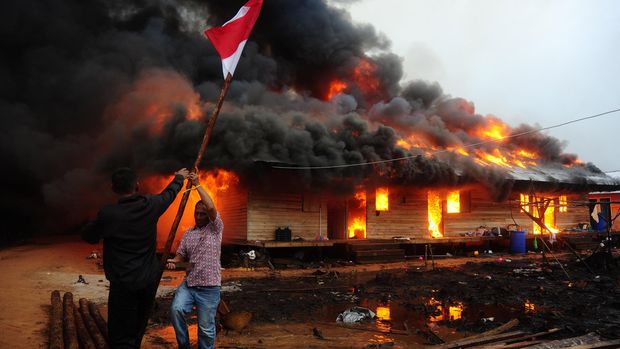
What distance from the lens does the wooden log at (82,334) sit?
5.14m

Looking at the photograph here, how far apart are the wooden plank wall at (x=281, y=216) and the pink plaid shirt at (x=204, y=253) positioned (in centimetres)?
1237

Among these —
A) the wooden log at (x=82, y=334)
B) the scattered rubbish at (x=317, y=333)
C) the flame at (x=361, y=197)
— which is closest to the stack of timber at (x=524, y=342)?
the scattered rubbish at (x=317, y=333)

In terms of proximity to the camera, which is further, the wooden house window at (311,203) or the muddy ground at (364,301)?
the wooden house window at (311,203)

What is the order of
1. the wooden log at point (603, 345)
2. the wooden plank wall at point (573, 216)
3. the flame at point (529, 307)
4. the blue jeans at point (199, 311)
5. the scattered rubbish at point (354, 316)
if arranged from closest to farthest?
the blue jeans at point (199, 311) → the wooden log at point (603, 345) → the scattered rubbish at point (354, 316) → the flame at point (529, 307) → the wooden plank wall at point (573, 216)

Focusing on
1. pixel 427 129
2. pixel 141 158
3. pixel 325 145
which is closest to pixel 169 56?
pixel 141 158

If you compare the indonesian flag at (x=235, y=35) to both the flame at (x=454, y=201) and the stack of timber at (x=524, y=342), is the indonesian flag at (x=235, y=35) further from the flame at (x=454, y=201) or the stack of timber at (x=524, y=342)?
the flame at (x=454, y=201)

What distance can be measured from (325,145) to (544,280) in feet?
31.3

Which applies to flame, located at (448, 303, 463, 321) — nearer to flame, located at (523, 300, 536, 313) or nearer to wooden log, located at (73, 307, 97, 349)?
flame, located at (523, 300, 536, 313)

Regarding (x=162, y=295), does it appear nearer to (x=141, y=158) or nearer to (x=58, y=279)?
(x=58, y=279)

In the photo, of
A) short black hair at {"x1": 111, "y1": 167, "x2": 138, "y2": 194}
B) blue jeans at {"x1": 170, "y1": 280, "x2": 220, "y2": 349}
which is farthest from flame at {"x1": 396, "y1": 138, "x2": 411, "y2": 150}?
short black hair at {"x1": 111, "y1": 167, "x2": 138, "y2": 194}

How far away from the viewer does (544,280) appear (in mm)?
12273

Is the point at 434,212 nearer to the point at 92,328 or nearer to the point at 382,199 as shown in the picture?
the point at 382,199

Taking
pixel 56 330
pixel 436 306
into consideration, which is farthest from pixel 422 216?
pixel 56 330

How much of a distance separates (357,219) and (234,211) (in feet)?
22.7
